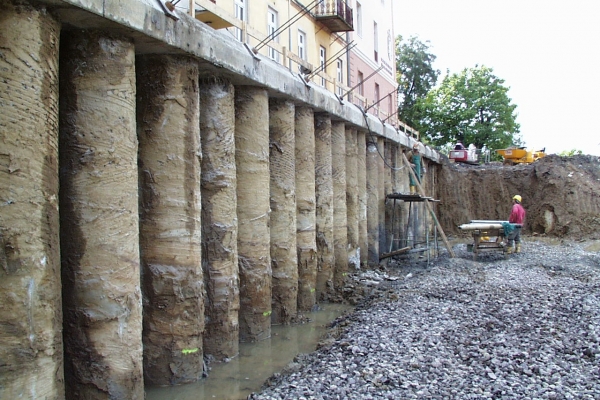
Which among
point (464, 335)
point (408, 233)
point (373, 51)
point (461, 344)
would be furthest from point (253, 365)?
point (373, 51)

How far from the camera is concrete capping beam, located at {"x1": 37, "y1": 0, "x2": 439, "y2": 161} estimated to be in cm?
553

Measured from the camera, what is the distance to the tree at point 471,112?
43.1 meters

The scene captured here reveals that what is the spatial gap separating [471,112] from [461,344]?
37940 millimetres

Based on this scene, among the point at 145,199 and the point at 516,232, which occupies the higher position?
the point at 145,199

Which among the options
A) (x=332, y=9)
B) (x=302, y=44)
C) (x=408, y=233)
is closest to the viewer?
(x=408, y=233)

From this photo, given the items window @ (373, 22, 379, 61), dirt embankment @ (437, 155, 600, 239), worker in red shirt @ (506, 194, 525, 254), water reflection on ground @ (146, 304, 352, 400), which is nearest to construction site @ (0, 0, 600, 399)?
water reflection on ground @ (146, 304, 352, 400)

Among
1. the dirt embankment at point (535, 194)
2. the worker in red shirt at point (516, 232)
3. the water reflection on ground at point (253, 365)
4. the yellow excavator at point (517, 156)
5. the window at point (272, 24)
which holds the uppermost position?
the window at point (272, 24)

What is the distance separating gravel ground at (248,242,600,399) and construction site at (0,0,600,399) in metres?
0.52

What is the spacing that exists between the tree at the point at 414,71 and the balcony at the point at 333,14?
2543 cm

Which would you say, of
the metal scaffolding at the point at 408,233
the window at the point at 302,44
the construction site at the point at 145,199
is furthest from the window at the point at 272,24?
the construction site at the point at 145,199

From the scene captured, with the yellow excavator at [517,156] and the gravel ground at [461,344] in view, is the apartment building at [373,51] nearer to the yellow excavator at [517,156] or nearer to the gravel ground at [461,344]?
the yellow excavator at [517,156]

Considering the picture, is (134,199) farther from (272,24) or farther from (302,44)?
(302,44)

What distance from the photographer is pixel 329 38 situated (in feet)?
78.8

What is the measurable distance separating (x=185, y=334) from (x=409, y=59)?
4444cm
